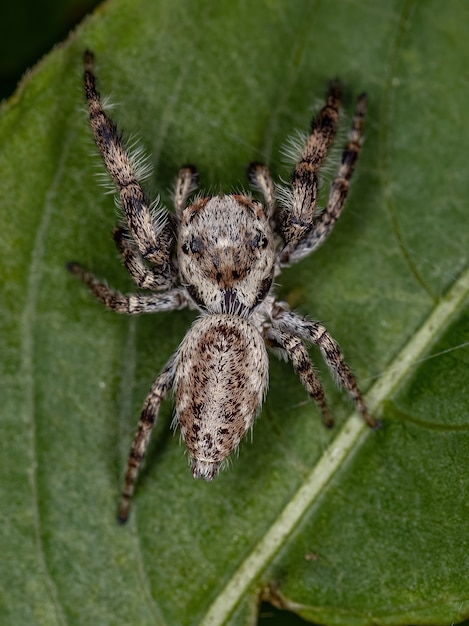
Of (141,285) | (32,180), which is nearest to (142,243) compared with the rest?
(141,285)

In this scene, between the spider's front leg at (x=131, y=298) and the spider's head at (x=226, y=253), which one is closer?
the spider's head at (x=226, y=253)

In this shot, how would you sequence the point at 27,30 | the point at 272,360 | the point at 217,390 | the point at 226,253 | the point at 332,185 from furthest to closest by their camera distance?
the point at 27,30
the point at 272,360
the point at 332,185
the point at 226,253
the point at 217,390

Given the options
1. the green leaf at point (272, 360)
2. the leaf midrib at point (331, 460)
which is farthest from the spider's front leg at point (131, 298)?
the leaf midrib at point (331, 460)

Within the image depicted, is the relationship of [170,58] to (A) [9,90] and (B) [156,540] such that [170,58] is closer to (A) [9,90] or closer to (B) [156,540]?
(A) [9,90]

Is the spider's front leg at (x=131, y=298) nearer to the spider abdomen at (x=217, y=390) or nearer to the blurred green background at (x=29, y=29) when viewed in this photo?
the spider abdomen at (x=217, y=390)

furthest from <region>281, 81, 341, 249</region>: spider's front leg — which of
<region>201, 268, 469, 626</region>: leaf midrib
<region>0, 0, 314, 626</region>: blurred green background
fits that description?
<region>0, 0, 314, 626</region>: blurred green background

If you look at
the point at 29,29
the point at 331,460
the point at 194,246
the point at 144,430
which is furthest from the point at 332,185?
the point at 29,29

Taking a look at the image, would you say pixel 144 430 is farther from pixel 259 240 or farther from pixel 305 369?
pixel 259 240
